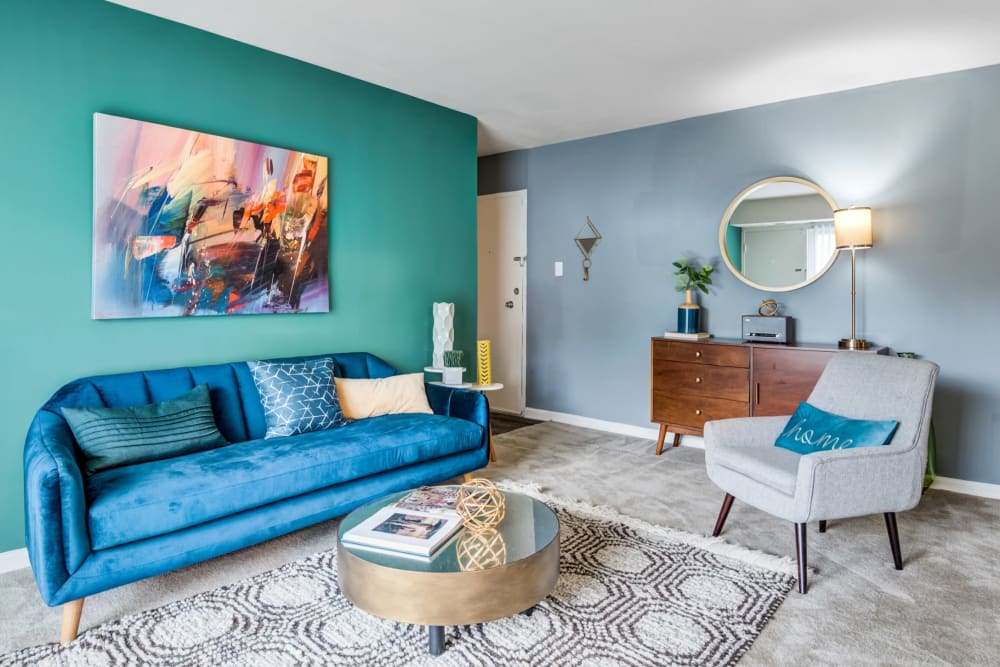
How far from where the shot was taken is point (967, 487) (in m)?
3.59

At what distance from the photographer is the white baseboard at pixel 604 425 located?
4.58 m

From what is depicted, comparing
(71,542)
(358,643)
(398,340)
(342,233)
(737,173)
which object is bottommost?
(358,643)

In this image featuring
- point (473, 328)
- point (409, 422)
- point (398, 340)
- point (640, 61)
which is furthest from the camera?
point (473, 328)

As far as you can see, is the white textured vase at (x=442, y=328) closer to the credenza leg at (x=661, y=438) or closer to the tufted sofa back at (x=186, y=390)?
the tufted sofa back at (x=186, y=390)

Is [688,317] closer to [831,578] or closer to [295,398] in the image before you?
[831,578]

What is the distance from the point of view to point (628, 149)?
4.90m

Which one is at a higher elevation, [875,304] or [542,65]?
[542,65]

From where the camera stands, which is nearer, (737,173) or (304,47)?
(304,47)

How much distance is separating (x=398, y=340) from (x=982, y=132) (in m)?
3.67

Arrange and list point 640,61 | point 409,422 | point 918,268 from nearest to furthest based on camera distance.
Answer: point 409,422
point 640,61
point 918,268

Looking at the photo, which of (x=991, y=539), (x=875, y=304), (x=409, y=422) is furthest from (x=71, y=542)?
(x=875, y=304)

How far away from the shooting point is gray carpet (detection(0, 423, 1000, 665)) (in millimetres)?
1966

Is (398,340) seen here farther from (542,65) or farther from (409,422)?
(542,65)

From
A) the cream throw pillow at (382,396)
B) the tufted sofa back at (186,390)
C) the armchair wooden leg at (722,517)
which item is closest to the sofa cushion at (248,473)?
the cream throw pillow at (382,396)
